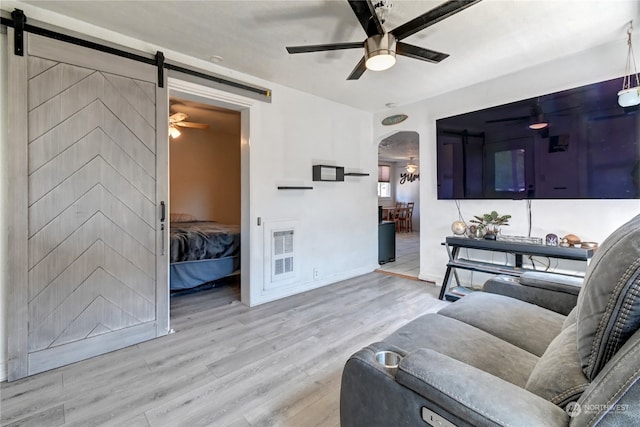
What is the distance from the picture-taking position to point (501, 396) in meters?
0.75

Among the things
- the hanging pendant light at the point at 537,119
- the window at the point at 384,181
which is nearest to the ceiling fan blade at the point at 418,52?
the hanging pendant light at the point at 537,119

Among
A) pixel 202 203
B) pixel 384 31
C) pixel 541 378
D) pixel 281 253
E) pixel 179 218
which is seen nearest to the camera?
pixel 541 378

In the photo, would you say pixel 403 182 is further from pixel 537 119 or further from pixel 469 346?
pixel 469 346

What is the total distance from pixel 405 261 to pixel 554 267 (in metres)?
2.58

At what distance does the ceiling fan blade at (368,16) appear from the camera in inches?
64.8

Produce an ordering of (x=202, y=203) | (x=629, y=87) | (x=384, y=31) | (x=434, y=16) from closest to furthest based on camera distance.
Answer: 1. (x=434, y=16)
2. (x=384, y=31)
3. (x=629, y=87)
4. (x=202, y=203)

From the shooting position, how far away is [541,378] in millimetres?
874

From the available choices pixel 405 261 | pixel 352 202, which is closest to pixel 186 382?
pixel 352 202

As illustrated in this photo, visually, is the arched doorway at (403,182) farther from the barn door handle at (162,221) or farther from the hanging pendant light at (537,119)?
the barn door handle at (162,221)

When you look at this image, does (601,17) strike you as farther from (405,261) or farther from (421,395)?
(405,261)

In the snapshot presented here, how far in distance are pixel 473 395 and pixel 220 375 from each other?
1.76m

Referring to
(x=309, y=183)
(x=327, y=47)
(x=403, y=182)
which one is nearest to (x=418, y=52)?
(x=327, y=47)

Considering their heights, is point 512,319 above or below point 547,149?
below

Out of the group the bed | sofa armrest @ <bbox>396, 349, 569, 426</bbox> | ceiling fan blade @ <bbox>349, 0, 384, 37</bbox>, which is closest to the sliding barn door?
the bed
